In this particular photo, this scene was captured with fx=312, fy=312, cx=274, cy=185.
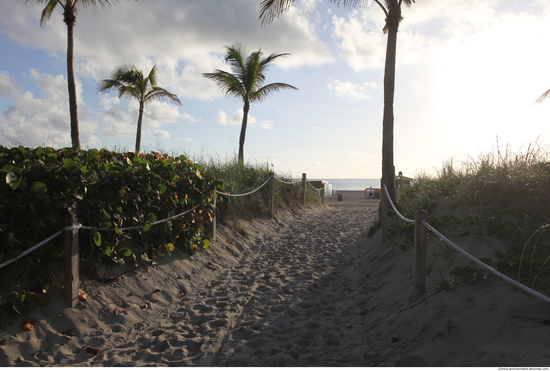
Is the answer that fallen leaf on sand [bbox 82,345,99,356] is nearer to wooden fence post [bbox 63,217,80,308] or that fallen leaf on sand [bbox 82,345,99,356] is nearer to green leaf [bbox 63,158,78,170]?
wooden fence post [bbox 63,217,80,308]

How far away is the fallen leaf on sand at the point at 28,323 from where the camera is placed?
261 centimetres

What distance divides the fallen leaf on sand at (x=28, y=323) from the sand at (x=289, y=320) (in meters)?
0.04

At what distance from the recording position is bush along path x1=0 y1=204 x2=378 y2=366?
2.59 m

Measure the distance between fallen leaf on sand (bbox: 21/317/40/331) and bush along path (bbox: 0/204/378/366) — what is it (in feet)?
0.15

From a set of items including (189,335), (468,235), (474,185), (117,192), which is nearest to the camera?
(189,335)

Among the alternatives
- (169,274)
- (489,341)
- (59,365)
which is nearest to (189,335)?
(59,365)

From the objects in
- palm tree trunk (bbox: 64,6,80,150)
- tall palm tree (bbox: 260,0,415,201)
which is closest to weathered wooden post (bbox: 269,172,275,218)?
tall palm tree (bbox: 260,0,415,201)

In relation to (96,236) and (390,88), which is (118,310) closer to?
(96,236)

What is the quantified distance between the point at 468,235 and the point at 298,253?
2.92 metres

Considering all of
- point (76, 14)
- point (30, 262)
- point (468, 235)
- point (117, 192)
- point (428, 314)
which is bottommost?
point (428, 314)

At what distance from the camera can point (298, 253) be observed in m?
5.91

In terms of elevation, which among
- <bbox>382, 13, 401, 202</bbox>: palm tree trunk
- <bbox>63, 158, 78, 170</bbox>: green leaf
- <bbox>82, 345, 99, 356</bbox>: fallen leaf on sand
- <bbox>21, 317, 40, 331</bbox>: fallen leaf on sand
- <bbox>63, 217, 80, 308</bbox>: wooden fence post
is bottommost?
<bbox>82, 345, 99, 356</bbox>: fallen leaf on sand

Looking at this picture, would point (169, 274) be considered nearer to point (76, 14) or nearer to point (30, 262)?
point (30, 262)

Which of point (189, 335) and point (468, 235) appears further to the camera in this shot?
Answer: point (468, 235)
